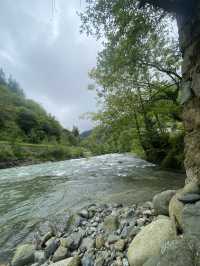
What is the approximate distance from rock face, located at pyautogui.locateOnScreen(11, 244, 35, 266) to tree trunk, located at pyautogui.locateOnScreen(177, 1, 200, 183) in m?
3.69

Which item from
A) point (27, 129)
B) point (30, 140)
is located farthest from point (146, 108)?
point (27, 129)

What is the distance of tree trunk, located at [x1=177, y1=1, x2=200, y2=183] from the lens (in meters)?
3.37

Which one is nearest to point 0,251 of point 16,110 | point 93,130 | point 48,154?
point 93,130

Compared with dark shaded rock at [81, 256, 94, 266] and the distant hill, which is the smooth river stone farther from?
the distant hill

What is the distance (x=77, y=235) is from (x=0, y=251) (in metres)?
1.93

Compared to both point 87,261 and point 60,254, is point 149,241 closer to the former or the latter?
point 87,261

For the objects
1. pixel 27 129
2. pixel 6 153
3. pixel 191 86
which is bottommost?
pixel 191 86

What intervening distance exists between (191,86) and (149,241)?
9.28 feet

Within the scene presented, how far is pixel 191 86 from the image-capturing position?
349cm

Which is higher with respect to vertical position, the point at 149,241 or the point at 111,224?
the point at 149,241

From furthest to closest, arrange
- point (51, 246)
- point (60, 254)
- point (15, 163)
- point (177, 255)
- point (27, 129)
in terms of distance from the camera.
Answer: point (27, 129) < point (15, 163) < point (51, 246) < point (60, 254) < point (177, 255)

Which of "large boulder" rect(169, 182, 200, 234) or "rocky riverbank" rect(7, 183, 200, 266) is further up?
"large boulder" rect(169, 182, 200, 234)

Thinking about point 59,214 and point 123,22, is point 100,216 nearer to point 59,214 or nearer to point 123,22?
point 59,214

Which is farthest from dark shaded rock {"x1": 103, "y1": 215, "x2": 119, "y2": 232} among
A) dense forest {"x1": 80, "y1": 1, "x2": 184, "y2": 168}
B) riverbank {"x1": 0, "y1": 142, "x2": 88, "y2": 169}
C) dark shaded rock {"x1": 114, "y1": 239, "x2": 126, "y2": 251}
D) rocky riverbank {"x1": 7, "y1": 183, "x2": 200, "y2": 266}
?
riverbank {"x1": 0, "y1": 142, "x2": 88, "y2": 169}
